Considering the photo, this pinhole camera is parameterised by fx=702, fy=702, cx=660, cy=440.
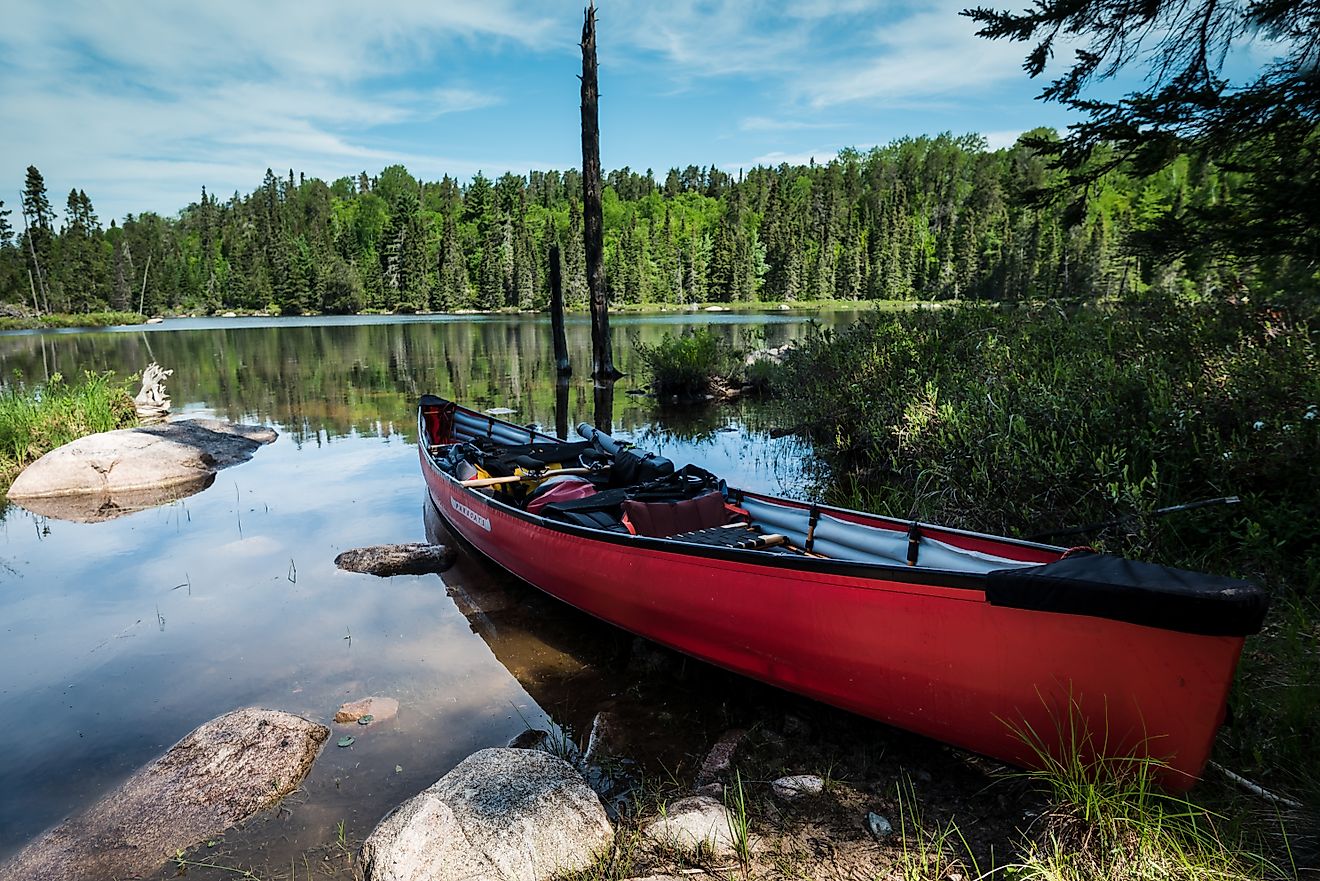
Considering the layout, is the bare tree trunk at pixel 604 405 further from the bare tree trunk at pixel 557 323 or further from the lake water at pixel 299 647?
the lake water at pixel 299 647

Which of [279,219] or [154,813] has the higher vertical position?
[279,219]

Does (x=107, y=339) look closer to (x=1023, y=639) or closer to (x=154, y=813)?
(x=154, y=813)

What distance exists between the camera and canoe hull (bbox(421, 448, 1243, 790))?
9.04ft

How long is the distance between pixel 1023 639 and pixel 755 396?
14.4 meters

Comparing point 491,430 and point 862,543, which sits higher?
point 862,543

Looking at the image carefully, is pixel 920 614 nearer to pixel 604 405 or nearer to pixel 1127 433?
pixel 1127 433

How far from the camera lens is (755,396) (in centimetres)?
1728

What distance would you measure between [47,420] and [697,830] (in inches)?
551

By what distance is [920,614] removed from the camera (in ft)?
11.0

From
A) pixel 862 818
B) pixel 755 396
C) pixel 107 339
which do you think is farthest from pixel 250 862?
pixel 107 339

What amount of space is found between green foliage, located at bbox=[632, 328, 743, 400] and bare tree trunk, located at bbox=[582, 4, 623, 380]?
1419 millimetres

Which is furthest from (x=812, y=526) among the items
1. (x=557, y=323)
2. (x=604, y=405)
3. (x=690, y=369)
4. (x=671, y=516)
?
(x=557, y=323)

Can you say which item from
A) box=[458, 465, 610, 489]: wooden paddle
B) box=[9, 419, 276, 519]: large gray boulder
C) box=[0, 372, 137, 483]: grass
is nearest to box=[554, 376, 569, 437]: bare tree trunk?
box=[9, 419, 276, 519]: large gray boulder

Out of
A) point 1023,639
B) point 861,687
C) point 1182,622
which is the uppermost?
point 1182,622
